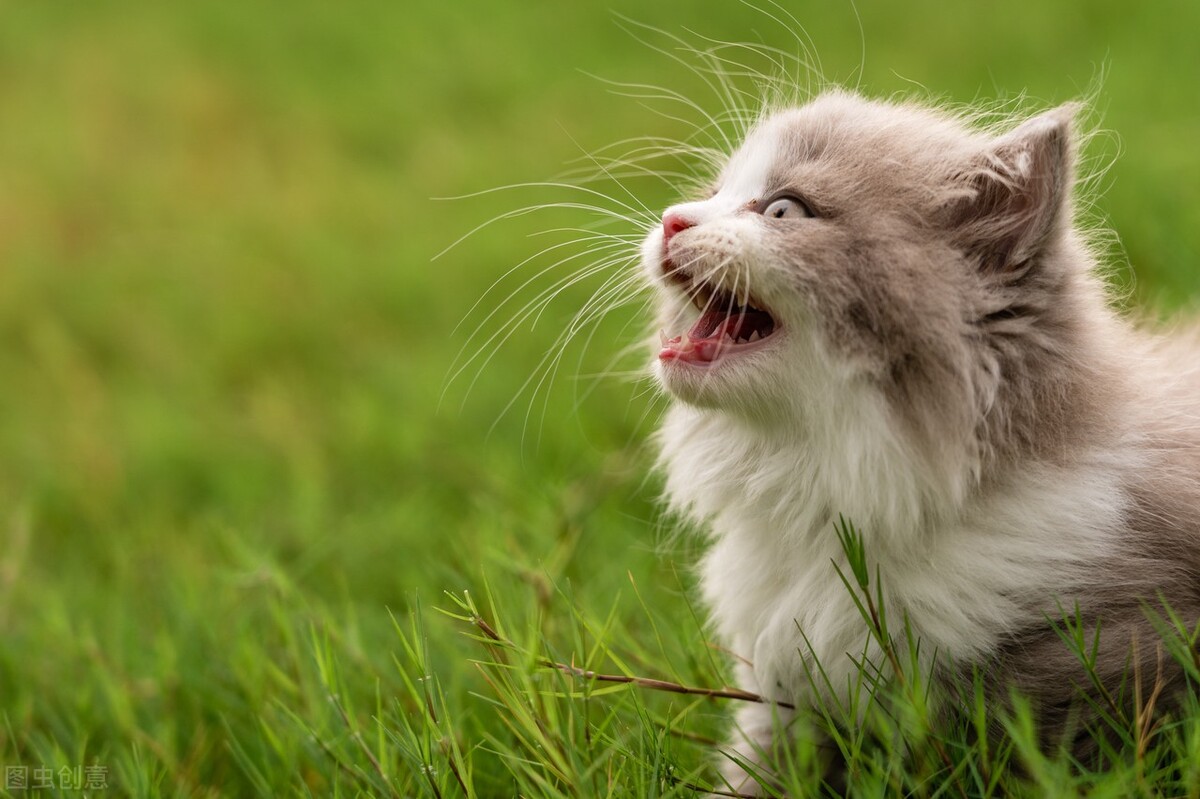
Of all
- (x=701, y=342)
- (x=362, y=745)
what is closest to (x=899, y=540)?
(x=701, y=342)

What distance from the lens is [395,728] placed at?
2633 mm

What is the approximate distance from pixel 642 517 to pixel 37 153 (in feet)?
19.3

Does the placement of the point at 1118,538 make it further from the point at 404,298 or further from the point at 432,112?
the point at 432,112

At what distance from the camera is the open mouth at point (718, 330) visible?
89.7 inches

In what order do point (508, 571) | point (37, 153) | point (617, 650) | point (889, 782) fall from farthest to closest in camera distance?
point (37, 153), point (508, 571), point (617, 650), point (889, 782)

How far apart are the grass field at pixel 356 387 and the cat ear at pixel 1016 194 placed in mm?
773

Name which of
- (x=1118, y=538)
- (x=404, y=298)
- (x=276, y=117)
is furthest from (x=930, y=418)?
(x=276, y=117)

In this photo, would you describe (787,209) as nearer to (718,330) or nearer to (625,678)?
(718,330)

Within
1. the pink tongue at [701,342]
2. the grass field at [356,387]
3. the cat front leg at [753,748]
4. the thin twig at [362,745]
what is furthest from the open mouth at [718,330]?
the thin twig at [362,745]

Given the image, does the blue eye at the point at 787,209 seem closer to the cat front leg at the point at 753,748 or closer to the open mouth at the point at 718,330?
the open mouth at the point at 718,330

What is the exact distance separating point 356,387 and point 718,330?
316cm

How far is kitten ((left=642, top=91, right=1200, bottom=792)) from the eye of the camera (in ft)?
6.79

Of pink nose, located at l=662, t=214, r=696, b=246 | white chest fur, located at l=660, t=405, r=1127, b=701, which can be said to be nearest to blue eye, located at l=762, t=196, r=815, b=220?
pink nose, located at l=662, t=214, r=696, b=246

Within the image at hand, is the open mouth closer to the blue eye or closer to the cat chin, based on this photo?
the cat chin
